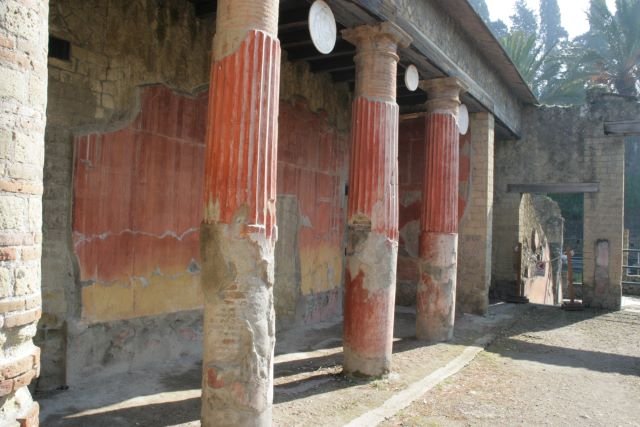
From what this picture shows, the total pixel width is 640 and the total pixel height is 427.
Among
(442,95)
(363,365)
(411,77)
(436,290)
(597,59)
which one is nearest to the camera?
(363,365)

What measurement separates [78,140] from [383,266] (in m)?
3.29

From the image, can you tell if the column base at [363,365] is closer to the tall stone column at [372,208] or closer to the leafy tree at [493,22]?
the tall stone column at [372,208]

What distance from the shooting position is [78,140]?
520 centimetres

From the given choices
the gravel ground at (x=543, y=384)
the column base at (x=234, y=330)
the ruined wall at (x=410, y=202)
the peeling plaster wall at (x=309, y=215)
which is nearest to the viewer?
the column base at (x=234, y=330)

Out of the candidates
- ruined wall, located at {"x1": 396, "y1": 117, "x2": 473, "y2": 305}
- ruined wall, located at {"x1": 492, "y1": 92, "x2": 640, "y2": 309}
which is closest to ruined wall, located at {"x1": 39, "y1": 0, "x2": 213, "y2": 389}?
ruined wall, located at {"x1": 396, "y1": 117, "x2": 473, "y2": 305}

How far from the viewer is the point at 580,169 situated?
12047 mm

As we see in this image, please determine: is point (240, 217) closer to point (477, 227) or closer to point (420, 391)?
point (420, 391)

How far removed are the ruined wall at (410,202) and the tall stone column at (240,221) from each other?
739cm

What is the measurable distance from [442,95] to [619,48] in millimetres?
17335

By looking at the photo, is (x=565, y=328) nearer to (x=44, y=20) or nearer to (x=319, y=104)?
(x=319, y=104)

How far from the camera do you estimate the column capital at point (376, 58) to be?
6.04 meters

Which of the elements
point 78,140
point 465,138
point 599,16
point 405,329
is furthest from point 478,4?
point 78,140

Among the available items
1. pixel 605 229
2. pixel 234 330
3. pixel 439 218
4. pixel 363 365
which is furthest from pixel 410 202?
pixel 234 330

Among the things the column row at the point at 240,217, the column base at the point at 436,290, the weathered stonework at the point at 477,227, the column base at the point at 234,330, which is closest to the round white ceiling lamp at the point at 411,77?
the column base at the point at 436,290
